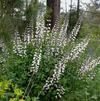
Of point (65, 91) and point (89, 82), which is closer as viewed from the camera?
point (65, 91)

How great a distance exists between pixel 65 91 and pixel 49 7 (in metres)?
8.29

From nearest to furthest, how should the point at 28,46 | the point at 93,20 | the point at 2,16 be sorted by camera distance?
the point at 28,46
the point at 2,16
the point at 93,20

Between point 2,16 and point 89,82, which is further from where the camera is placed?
point 2,16

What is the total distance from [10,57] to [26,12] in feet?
18.1

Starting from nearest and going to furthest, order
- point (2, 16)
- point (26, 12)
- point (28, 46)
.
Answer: point (28, 46) < point (2, 16) < point (26, 12)

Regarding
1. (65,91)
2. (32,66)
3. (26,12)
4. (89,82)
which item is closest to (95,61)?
(89,82)

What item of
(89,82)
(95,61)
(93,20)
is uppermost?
(95,61)

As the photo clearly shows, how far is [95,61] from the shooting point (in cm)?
616

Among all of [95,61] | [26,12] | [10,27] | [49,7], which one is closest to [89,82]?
Result: [95,61]

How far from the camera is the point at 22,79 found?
5.75 m

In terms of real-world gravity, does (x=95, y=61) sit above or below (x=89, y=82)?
above

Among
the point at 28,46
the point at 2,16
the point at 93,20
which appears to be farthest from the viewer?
the point at 93,20

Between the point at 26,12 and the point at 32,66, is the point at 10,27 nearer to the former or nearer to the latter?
the point at 26,12

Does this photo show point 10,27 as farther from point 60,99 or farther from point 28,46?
point 60,99
